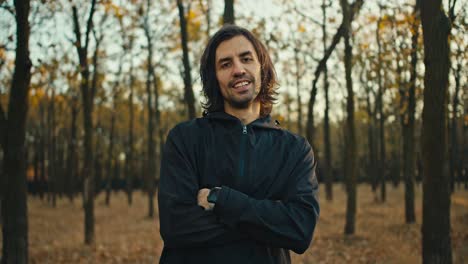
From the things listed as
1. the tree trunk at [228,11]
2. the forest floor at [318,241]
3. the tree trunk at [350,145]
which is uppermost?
the tree trunk at [228,11]

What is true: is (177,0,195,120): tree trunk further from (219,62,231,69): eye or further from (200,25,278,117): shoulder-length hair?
(219,62,231,69): eye

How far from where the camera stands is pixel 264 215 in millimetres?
2291

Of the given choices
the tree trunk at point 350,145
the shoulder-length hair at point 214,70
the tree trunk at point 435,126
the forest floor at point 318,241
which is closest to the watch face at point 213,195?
the shoulder-length hair at point 214,70

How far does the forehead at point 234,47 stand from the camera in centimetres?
253

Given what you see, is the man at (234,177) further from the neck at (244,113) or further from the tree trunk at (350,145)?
the tree trunk at (350,145)

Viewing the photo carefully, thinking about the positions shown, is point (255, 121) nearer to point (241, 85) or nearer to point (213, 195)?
point (241, 85)

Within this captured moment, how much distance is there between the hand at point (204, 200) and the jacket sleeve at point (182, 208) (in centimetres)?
2

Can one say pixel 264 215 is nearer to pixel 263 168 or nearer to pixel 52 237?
pixel 263 168

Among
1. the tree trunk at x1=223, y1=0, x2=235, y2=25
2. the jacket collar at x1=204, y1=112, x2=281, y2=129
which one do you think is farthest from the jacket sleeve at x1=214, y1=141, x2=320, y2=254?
the tree trunk at x1=223, y1=0, x2=235, y2=25

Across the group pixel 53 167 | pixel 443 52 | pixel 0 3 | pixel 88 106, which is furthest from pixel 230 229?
pixel 53 167

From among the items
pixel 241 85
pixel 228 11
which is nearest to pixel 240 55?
pixel 241 85

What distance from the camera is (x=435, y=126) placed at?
5910 mm

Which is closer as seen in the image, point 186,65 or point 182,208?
point 182,208

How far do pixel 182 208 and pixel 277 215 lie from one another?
49cm
